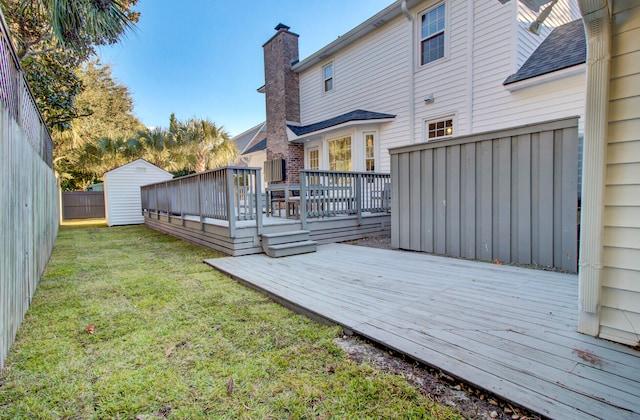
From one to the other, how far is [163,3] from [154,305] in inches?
519

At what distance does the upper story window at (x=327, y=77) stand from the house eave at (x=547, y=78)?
560 centimetres

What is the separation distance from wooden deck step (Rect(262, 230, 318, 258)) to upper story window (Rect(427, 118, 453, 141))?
448 centimetres

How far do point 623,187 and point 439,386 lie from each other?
1.68 metres

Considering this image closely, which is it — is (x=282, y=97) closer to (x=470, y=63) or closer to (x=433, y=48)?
(x=433, y=48)

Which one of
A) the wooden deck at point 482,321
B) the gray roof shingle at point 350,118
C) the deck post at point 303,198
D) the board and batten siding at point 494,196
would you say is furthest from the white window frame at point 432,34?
the wooden deck at point 482,321

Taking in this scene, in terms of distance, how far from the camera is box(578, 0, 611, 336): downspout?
1.99 m

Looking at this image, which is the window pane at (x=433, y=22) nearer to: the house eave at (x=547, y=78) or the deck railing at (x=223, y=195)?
the house eave at (x=547, y=78)

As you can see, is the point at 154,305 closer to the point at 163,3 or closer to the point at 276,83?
the point at 276,83

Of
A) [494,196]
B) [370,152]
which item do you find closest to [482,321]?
[494,196]

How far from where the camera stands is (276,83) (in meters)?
11.6

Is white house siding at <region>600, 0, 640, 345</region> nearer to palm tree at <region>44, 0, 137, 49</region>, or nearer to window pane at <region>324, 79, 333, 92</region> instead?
palm tree at <region>44, 0, 137, 49</region>

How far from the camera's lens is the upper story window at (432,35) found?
25.0 feet

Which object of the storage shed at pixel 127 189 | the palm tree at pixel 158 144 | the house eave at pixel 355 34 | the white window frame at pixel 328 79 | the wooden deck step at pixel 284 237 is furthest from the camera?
the palm tree at pixel 158 144

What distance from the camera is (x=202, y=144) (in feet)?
44.8
